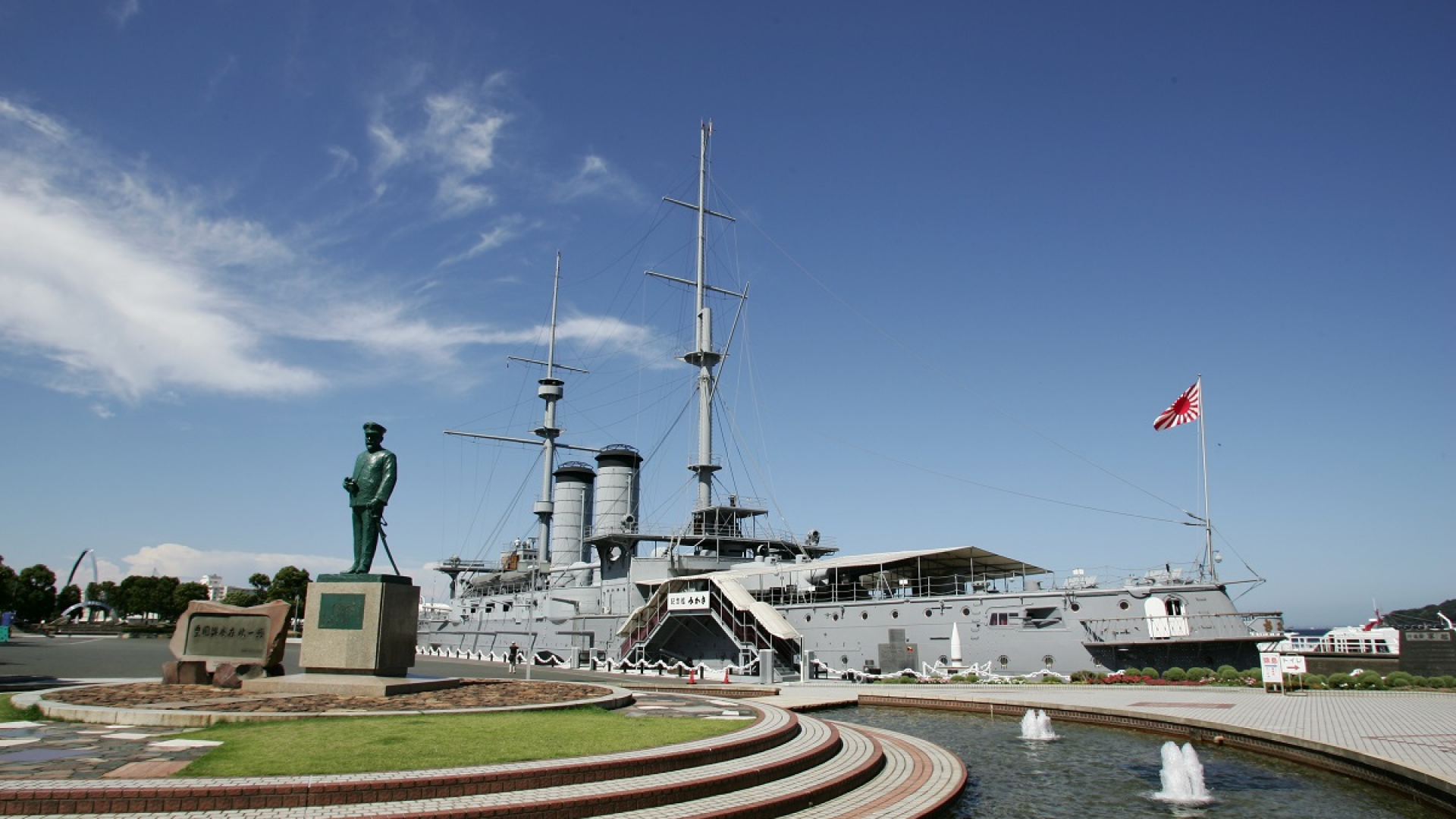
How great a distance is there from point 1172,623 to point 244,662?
79.9ft

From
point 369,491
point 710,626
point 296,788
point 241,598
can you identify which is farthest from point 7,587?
point 296,788

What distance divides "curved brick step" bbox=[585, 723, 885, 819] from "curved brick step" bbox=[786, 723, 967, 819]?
0.11 m

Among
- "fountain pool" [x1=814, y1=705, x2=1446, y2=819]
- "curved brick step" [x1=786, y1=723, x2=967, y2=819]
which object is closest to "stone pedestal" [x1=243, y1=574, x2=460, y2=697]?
"curved brick step" [x1=786, y1=723, x2=967, y2=819]

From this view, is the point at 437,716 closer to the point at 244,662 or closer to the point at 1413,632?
the point at 244,662

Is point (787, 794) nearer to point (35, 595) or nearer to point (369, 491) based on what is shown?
point (369, 491)

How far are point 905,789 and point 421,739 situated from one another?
19.8ft

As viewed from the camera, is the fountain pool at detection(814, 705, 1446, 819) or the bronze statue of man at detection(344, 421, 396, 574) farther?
the bronze statue of man at detection(344, 421, 396, 574)

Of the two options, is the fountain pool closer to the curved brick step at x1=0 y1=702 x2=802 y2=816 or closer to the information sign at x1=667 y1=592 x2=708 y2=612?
the curved brick step at x1=0 y1=702 x2=802 y2=816

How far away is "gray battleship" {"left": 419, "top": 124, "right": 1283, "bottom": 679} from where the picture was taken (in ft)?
87.5

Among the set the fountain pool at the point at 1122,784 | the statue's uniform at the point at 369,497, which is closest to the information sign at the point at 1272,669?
the fountain pool at the point at 1122,784

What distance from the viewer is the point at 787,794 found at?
966cm

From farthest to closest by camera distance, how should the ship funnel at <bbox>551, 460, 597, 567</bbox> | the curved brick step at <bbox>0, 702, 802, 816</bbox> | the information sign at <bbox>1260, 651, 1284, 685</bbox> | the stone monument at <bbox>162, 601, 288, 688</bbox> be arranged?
the ship funnel at <bbox>551, 460, 597, 567</bbox> → the information sign at <bbox>1260, 651, 1284, 685</bbox> → the stone monument at <bbox>162, 601, 288, 688</bbox> → the curved brick step at <bbox>0, 702, 802, 816</bbox>

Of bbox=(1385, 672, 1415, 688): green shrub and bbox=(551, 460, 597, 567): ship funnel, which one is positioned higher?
bbox=(551, 460, 597, 567): ship funnel

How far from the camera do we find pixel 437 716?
1242 centimetres
